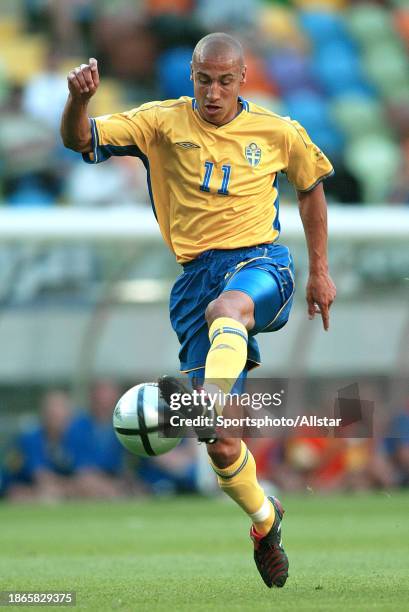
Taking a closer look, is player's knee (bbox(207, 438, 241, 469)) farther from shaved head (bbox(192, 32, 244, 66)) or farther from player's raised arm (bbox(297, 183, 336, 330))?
shaved head (bbox(192, 32, 244, 66))

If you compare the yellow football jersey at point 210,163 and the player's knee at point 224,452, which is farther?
the yellow football jersey at point 210,163

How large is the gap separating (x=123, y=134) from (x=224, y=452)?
1.55 meters

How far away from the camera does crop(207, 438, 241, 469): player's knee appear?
6266mm

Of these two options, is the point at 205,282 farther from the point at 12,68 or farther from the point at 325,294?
the point at 12,68

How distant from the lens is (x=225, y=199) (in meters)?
6.49

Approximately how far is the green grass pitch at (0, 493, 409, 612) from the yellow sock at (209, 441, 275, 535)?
0.32 m

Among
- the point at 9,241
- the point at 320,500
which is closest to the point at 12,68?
the point at 9,241

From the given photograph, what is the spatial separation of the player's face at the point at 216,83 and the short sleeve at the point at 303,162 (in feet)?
1.23

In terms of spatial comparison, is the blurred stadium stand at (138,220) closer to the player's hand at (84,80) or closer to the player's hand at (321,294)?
the player's hand at (321,294)

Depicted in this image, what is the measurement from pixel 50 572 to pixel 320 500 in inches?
287

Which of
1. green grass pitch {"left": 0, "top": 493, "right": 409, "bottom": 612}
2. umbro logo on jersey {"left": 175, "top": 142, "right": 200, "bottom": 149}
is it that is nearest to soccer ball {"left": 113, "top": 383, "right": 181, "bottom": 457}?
green grass pitch {"left": 0, "top": 493, "right": 409, "bottom": 612}

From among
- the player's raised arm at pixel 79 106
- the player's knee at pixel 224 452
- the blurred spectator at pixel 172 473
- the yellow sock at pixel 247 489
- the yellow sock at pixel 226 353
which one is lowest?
the blurred spectator at pixel 172 473

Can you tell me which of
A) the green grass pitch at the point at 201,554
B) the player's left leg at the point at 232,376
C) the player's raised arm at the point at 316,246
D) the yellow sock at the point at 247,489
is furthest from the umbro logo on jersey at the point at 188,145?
the green grass pitch at the point at 201,554

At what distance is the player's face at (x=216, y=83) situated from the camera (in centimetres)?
627
